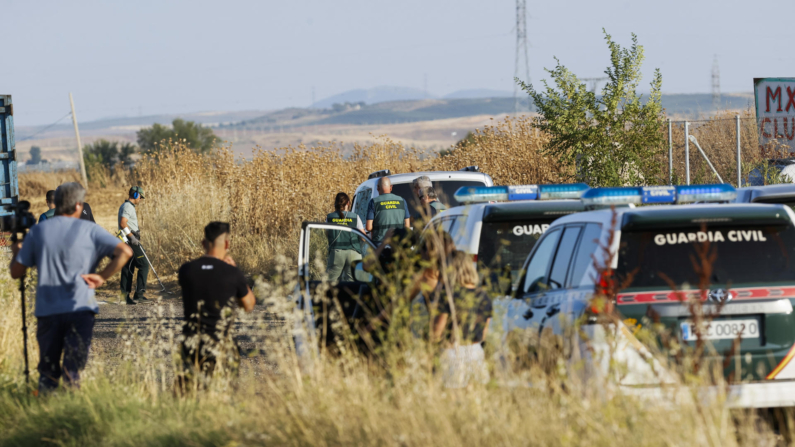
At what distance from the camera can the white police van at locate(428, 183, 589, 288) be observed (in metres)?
6.79

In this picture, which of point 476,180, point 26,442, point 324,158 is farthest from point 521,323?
point 324,158

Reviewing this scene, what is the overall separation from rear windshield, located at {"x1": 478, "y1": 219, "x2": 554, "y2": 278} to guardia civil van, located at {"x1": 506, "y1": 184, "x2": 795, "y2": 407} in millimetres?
1397

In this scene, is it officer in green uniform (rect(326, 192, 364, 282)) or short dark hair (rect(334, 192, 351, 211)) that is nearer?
officer in green uniform (rect(326, 192, 364, 282))

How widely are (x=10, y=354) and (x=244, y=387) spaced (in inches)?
106

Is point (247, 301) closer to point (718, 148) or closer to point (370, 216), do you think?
point (370, 216)

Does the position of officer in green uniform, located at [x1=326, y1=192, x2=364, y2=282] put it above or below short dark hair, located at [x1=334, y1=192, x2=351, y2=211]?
below

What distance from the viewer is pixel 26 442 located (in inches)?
229

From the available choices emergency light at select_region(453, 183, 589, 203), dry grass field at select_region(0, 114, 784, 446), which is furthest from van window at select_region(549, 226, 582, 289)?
emergency light at select_region(453, 183, 589, 203)

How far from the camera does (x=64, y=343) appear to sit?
649 centimetres

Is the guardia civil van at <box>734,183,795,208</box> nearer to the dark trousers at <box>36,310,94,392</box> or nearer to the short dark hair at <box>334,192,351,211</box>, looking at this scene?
the short dark hair at <box>334,192,351,211</box>

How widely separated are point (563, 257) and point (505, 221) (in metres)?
1.18

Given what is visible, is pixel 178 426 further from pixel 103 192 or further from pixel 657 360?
pixel 103 192

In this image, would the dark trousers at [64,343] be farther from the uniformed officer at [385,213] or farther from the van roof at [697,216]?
the uniformed officer at [385,213]

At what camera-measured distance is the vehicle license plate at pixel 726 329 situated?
5.07 m
